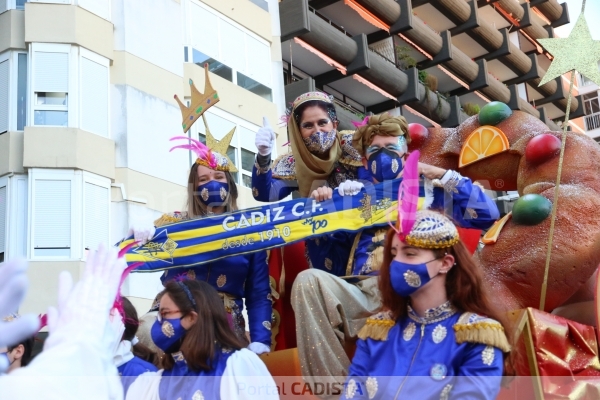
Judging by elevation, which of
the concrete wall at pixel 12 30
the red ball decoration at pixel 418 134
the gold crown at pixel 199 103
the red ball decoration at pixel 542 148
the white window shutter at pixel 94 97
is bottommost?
the red ball decoration at pixel 542 148

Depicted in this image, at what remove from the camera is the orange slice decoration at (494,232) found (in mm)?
5535

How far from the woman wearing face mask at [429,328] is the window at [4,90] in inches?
486

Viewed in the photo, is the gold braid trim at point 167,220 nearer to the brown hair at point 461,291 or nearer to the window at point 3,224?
the brown hair at point 461,291

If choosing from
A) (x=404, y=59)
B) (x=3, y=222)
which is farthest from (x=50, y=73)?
(x=404, y=59)

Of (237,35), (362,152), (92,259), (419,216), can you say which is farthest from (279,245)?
(237,35)

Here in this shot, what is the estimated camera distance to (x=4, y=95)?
15.4 metres

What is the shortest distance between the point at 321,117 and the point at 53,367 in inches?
157

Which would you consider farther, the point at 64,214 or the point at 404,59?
the point at 404,59

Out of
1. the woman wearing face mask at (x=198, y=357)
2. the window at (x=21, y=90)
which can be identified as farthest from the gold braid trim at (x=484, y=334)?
the window at (x=21, y=90)

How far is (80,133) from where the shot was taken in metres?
15.0

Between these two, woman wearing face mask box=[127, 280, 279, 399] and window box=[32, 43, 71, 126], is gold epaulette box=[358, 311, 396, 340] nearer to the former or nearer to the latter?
woman wearing face mask box=[127, 280, 279, 399]

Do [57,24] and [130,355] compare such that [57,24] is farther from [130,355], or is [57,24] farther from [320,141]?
[130,355]

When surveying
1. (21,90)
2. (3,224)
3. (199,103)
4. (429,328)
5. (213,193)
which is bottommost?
(429,328)

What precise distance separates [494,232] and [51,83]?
11353mm
